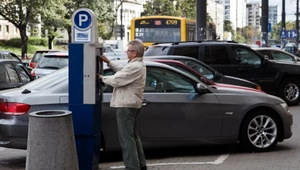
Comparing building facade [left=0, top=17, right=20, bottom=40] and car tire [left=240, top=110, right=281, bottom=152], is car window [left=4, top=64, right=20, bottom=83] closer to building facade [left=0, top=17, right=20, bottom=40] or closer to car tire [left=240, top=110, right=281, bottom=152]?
car tire [left=240, top=110, right=281, bottom=152]

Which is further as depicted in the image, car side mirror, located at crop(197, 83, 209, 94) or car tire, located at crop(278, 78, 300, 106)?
car tire, located at crop(278, 78, 300, 106)

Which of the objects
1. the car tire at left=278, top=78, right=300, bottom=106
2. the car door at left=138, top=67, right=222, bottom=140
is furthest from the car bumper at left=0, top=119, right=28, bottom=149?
the car tire at left=278, top=78, right=300, bottom=106

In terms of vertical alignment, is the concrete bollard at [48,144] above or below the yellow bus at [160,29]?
below

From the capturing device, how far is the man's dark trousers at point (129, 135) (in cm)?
700

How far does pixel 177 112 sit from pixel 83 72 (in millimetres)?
1898

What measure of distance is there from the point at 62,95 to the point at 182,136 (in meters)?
1.87

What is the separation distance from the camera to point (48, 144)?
6.08 metres

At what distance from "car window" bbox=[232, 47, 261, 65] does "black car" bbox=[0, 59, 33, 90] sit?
605cm

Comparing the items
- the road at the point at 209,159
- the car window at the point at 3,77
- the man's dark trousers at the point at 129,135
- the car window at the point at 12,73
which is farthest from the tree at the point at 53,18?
the man's dark trousers at the point at 129,135

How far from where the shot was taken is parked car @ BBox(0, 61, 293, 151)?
7805 mm

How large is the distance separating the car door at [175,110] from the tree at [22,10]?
39.6 m

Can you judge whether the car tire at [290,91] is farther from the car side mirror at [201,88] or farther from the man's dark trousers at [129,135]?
the man's dark trousers at [129,135]

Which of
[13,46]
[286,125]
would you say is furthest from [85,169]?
[13,46]

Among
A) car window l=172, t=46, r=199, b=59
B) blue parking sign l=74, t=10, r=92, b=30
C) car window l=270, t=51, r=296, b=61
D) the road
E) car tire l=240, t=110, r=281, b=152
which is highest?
blue parking sign l=74, t=10, r=92, b=30
